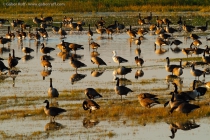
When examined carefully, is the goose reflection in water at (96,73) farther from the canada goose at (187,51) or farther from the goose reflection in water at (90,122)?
the goose reflection in water at (90,122)

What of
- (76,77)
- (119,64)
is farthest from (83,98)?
(119,64)

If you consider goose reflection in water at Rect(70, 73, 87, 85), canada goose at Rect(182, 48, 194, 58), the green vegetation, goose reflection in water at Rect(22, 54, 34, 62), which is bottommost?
goose reflection in water at Rect(22, 54, 34, 62)

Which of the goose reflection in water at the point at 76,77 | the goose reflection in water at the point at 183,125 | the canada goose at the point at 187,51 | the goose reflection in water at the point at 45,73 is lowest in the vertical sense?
the goose reflection in water at the point at 45,73

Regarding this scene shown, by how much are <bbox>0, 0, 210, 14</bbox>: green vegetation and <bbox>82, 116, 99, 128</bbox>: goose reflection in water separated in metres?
53.3

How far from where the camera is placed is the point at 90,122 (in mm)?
19156

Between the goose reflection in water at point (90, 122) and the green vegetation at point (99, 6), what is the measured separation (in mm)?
53266

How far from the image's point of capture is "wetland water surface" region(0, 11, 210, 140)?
703 inches

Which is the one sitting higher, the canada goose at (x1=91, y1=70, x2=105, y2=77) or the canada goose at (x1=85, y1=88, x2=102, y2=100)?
the canada goose at (x1=85, y1=88, x2=102, y2=100)

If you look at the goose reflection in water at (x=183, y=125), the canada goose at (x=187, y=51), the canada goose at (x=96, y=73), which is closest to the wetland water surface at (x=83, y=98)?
the goose reflection in water at (x=183, y=125)

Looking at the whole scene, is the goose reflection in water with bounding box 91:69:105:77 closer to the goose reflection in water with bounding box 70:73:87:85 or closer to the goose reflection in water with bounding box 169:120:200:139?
the goose reflection in water with bounding box 70:73:87:85

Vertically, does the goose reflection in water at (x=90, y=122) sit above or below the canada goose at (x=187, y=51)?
below

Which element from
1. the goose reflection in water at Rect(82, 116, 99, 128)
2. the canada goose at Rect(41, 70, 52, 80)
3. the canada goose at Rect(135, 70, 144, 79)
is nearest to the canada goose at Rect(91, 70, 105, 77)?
the canada goose at Rect(135, 70, 144, 79)

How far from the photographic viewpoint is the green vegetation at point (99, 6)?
7294 centimetres

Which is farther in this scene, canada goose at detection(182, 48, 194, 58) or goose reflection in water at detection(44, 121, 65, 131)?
canada goose at detection(182, 48, 194, 58)
